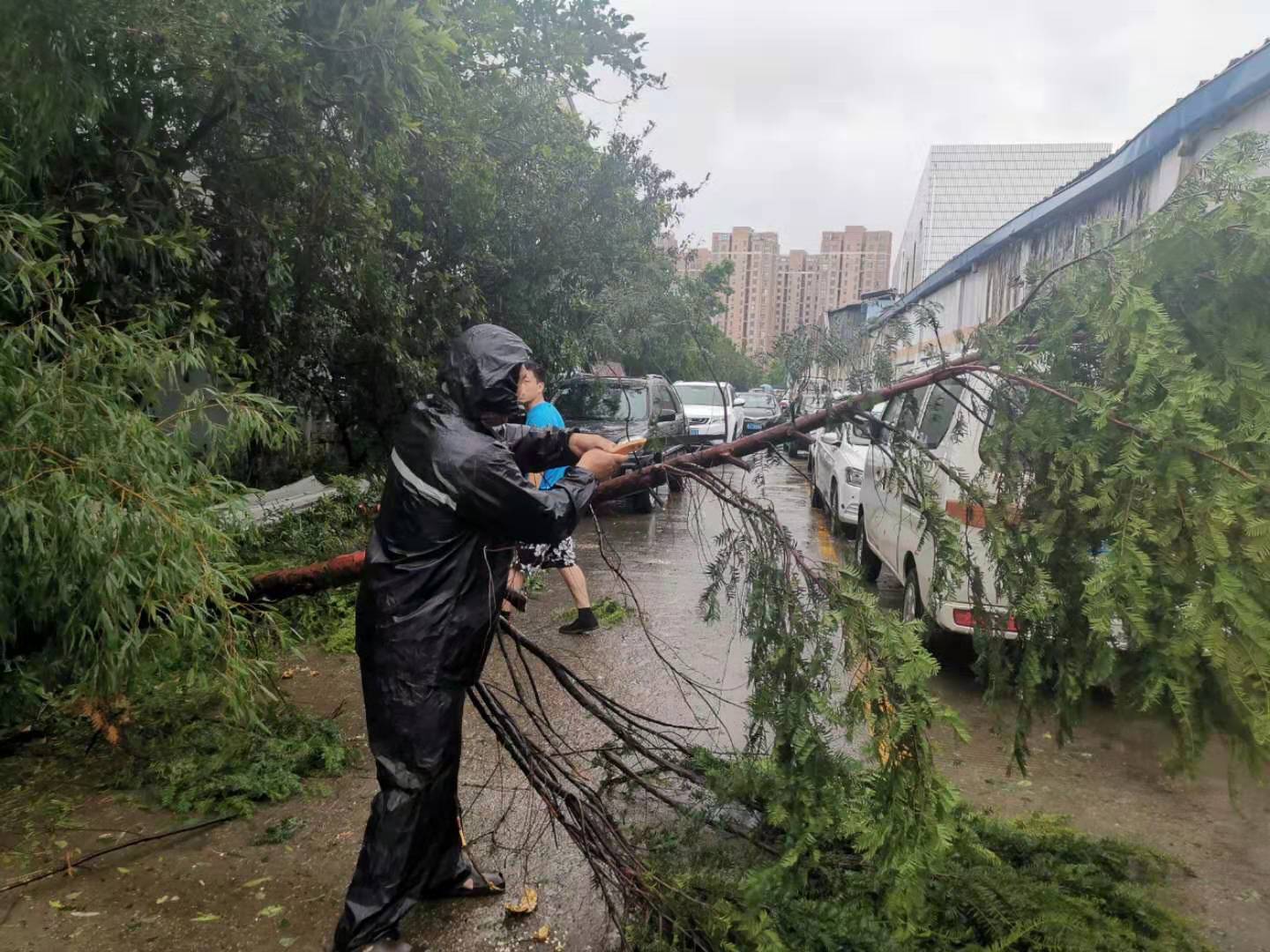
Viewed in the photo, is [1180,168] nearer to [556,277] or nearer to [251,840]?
[556,277]

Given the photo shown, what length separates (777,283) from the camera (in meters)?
6.09

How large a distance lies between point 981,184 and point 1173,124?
23221 millimetres

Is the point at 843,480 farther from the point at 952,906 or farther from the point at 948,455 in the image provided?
the point at 952,906

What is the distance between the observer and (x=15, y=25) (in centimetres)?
337

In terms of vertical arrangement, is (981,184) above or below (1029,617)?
above

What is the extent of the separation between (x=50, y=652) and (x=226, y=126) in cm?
281

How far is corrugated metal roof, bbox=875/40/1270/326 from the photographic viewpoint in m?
6.19

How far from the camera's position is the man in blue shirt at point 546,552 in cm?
515

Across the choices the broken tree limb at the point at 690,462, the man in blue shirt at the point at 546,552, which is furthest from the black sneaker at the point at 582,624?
the broken tree limb at the point at 690,462

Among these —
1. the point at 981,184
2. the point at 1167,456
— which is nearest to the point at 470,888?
the point at 1167,456

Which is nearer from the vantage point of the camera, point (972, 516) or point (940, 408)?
point (972, 516)

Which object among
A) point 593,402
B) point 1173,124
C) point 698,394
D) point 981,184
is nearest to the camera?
point 1173,124

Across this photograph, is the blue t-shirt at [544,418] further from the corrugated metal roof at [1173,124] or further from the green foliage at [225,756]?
the corrugated metal roof at [1173,124]

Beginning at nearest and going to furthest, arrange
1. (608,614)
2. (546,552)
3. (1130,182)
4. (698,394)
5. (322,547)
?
1. (546,552)
2. (608,614)
3. (322,547)
4. (1130,182)
5. (698,394)
